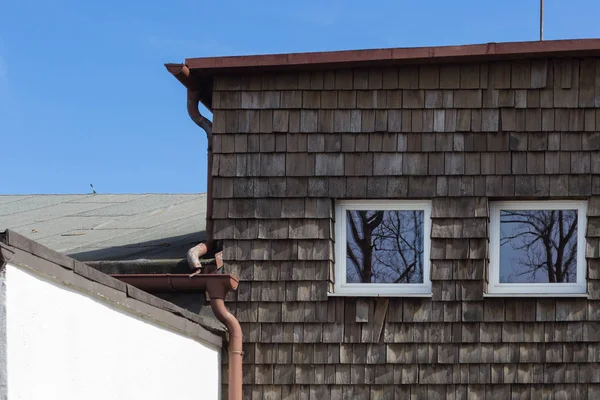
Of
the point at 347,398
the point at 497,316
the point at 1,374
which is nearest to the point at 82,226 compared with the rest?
the point at 347,398

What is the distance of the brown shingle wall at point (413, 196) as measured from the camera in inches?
331

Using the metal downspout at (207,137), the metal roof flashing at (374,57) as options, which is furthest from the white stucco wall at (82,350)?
the metal roof flashing at (374,57)

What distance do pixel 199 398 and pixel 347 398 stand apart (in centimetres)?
139

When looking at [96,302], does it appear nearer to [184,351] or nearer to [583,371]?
[184,351]

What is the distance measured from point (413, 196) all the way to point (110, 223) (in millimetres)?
4721

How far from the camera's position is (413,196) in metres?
8.57

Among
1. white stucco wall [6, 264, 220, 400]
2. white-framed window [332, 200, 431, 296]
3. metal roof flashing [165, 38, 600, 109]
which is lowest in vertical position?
white stucco wall [6, 264, 220, 400]

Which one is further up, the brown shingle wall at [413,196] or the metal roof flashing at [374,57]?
the metal roof flashing at [374,57]

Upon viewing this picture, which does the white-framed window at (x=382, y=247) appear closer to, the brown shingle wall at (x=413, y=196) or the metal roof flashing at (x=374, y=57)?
the brown shingle wall at (x=413, y=196)

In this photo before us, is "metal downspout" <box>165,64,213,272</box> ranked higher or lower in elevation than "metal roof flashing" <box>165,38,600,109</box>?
lower

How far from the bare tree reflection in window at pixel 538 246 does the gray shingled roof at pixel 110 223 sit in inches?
115

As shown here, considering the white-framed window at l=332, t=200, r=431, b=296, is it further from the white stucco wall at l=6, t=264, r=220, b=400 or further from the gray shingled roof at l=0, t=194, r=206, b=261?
the white stucco wall at l=6, t=264, r=220, b=400

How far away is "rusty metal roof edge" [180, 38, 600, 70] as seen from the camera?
834cm

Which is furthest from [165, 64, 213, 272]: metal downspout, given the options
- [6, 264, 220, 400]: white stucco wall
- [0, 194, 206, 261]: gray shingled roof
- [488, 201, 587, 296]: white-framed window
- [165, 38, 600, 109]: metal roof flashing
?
[488, 201, 587, 296]: white-framed window
